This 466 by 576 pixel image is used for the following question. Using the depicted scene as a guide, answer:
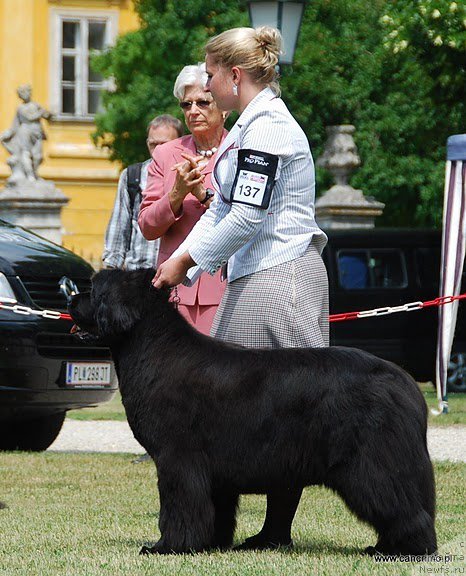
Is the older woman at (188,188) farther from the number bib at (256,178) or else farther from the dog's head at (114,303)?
the dog's head at (114,303)

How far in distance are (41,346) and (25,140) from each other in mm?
19827

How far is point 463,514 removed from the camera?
684cm

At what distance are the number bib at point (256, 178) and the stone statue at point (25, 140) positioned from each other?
22.1m

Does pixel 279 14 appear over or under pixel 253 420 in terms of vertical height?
over

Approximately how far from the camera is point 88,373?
31.3 ft

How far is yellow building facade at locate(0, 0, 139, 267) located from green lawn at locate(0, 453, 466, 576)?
1072 inches

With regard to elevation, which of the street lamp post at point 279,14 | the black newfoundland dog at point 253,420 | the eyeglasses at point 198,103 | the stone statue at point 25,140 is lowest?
the stone statue at point 25,140

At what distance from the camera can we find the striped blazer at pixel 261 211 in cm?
538

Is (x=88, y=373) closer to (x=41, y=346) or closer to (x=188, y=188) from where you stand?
(x=41, y=346)

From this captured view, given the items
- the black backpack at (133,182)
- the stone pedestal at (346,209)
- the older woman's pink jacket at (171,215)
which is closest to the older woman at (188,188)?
the older woman's pink jacket at (171,215)

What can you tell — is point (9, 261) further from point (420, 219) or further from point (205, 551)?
point (420, 219)

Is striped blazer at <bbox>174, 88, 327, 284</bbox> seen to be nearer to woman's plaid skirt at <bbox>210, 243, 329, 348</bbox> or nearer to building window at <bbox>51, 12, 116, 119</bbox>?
woman's plaid skirt at <bbox>210, 243, 329, 348</bbox>

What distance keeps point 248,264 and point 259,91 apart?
0.70 m

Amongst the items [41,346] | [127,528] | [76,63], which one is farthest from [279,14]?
[76,63]
